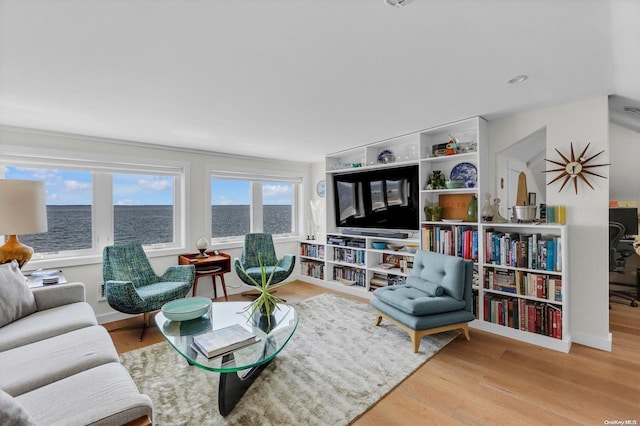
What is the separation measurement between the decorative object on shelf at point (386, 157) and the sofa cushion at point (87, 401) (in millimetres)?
3678

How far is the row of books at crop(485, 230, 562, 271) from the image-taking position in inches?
103

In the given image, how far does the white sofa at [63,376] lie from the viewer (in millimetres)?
1183

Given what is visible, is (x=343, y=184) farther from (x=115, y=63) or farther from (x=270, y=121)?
(x=115, y=63)

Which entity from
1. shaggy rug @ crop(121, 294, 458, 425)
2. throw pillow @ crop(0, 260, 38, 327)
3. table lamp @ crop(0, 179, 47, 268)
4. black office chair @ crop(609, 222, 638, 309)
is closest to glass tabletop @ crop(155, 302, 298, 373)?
shaggy rug @ crop(121, 294, 458, 425)

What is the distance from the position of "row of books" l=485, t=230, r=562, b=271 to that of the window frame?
10.9ft

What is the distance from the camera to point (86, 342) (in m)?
1.80

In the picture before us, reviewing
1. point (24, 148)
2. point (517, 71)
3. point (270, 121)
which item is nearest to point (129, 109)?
point (270, 121)

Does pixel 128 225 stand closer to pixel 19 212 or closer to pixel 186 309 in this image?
pixel 19 212

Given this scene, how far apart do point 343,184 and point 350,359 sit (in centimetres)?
277

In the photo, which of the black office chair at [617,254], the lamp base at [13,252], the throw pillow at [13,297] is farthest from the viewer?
the black office chair at [617,254]

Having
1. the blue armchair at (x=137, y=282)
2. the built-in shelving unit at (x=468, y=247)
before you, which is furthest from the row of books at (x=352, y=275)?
the blue armchair at (x=137, y=282)

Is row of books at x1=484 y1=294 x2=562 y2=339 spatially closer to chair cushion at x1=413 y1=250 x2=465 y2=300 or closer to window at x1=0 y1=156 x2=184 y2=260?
chair cushion at x1=413 y1=250 x2=465 y2=300

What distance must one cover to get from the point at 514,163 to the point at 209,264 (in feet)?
13.3

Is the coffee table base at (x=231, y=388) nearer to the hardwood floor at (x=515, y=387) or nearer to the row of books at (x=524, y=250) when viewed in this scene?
the hardwood floor at (x=515, y=387)
